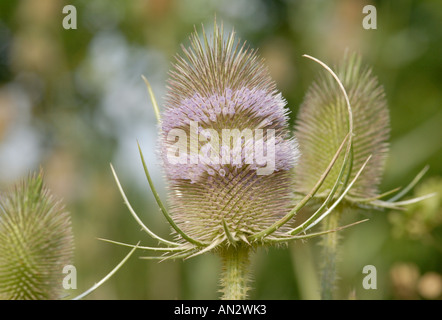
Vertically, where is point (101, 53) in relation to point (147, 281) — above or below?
above

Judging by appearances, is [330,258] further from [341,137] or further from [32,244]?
[32,244]

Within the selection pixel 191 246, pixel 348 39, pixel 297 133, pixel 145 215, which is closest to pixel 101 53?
pixel 145 215

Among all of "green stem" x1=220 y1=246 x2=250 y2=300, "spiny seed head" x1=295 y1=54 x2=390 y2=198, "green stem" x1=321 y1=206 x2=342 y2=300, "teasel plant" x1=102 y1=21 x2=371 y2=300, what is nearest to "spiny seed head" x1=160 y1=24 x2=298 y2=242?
"teasel plant" x1=102 y1=21 x2=371 y2=300

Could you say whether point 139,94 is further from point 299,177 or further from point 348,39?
point 299,177

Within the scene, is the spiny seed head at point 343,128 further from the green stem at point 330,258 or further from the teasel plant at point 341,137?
the green stem at point 330,258

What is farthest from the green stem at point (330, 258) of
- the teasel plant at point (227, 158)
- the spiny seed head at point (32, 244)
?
the spiny seed head at point (32, 244)

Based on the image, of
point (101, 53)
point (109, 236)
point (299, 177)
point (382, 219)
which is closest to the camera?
point (299, 177)
